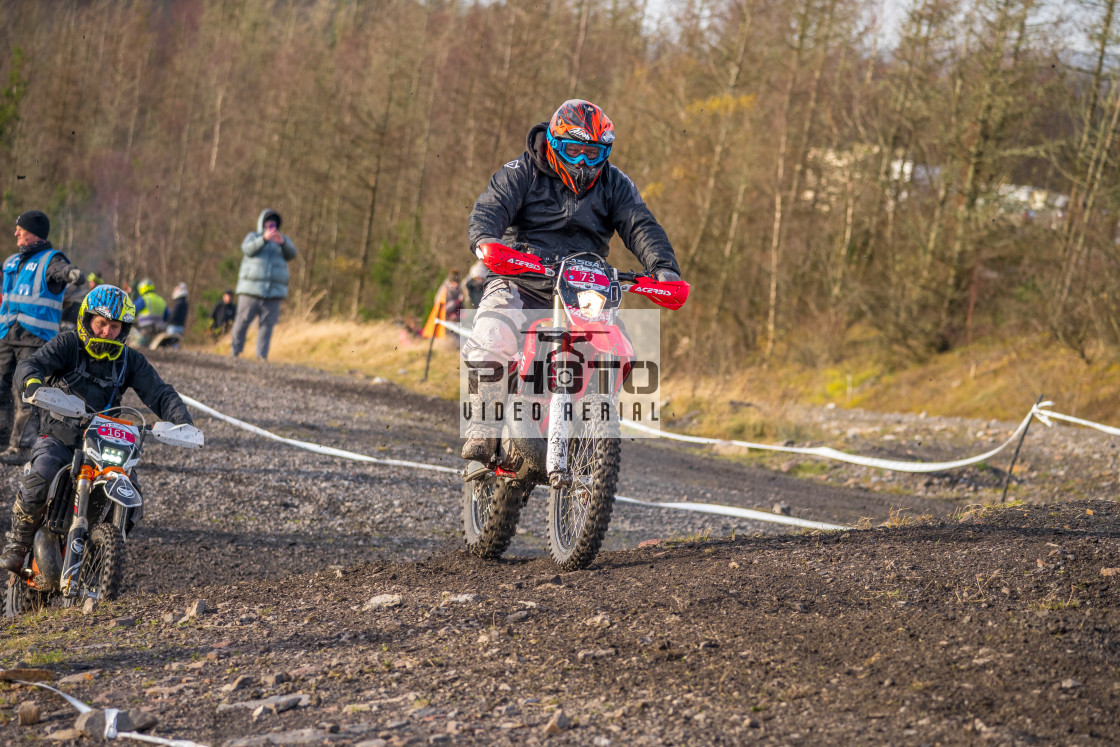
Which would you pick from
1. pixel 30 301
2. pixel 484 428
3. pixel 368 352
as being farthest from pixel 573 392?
pixel 368 352

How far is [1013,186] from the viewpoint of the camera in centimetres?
2898

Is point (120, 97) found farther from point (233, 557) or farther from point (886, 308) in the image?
point (233, 557)

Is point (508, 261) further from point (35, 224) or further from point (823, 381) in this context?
point (823, 381)

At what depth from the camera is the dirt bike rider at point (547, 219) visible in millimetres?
5777

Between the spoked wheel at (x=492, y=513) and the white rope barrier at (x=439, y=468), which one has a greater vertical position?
the spoked wheel at (x=492, y=513)

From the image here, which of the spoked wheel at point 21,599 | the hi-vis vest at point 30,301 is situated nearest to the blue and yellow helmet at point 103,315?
the spoked wheel at point 21,599

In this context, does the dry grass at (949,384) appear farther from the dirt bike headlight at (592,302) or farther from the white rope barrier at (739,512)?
the dirt bike headlight at (592,302)

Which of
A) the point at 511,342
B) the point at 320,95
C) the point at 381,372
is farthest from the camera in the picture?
the point at 320,95

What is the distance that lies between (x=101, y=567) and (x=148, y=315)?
19.4m

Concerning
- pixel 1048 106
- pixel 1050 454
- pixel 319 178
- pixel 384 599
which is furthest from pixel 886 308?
pixel 384 599

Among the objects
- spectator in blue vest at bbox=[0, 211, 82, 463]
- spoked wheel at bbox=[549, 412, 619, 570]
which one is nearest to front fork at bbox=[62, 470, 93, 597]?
spoked wheel at bbox=[549, 412, 619, 570]

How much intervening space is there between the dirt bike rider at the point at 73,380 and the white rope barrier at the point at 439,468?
314cm

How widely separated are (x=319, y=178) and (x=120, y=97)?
23.0 meters

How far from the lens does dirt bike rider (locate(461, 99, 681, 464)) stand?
5777 millimetres
